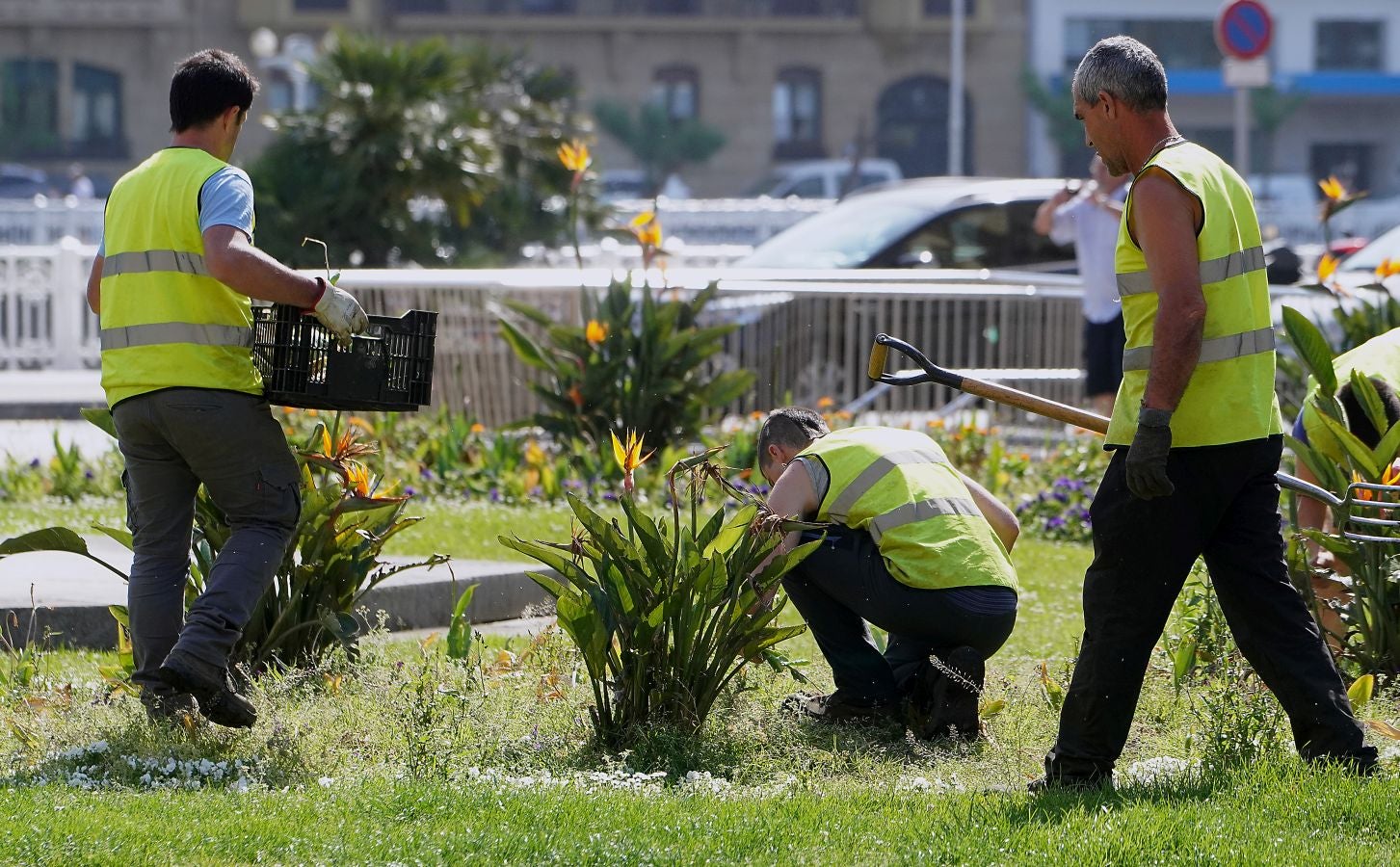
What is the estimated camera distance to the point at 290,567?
5.39m

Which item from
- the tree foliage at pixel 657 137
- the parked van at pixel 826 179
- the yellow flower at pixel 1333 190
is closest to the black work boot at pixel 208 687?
the yellow flower at pixel 1333 190

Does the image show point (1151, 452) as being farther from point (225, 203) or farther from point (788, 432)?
point (225, 203)

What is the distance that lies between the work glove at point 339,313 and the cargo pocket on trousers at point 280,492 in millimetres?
386

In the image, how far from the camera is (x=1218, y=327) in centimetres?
443

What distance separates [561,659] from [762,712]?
64 centimetres

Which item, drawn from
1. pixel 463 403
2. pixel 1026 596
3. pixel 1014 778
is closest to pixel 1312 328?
pixel 1014 778

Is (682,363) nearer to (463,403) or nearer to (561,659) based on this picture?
(463,403)

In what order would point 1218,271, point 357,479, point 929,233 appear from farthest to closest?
point 929,233 → point 357,479 → point 1218,271

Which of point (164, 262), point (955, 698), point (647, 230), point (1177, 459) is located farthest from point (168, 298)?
point (647, 230)

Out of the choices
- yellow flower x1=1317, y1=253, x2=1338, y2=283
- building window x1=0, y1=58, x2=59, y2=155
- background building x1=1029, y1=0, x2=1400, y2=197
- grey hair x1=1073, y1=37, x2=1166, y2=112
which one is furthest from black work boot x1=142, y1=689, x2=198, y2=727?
background building x1=1029, y1=0, x2=1400, y2=197

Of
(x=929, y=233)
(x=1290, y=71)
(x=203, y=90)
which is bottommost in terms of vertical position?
(x=203, y=90)

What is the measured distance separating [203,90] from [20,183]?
37445mm

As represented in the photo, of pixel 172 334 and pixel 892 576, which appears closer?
pixel 172 334

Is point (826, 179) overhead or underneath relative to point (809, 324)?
overhead
